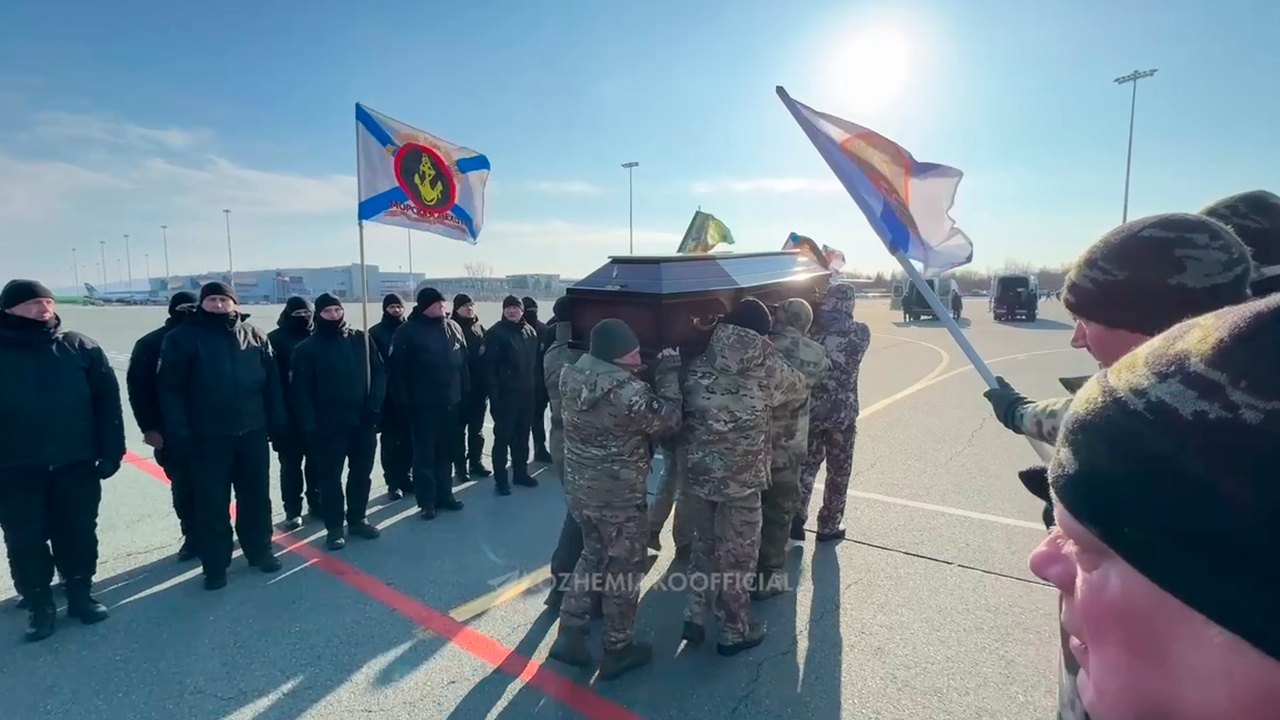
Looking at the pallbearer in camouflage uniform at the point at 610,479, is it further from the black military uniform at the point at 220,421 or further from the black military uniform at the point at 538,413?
the black military uniform at the point at 538,413

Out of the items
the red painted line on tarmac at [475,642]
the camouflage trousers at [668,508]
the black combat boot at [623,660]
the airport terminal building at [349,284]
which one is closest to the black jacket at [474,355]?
the red painted line on tarmac at [475,642]

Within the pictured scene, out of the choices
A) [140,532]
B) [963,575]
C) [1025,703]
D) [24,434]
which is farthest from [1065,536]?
[140,532]

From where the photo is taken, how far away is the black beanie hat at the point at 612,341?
2990 mm

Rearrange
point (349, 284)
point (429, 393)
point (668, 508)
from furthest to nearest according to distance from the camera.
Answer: point (349, 284), point (429, 393), point (668, 508)

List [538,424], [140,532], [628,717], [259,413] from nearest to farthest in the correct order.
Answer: [628,717], [259,413], [140,532], [538,424]

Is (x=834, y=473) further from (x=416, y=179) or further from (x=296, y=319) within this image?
(x=296, y=319)

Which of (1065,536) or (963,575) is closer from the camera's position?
(1065,536)

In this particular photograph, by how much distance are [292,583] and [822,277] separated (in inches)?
177

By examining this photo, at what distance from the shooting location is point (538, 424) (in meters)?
6.52

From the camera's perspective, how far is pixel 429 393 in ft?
16.6

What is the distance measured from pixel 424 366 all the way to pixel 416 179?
175 centimetres

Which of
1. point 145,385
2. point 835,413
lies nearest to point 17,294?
point 145,385

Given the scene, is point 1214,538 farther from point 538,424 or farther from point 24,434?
point 538,424

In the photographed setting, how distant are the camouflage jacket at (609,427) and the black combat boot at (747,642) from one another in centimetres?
81
